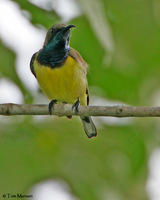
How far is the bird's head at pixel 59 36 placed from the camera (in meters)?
4.53

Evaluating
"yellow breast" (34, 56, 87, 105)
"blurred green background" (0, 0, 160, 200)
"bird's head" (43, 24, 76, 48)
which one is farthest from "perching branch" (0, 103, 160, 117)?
"bird's head" (43, 24, 76, 48)

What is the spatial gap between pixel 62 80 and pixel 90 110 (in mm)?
1565

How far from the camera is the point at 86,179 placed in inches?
119

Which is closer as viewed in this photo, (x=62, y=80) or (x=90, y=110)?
(x=90, y=110)

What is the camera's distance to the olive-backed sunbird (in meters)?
4.40

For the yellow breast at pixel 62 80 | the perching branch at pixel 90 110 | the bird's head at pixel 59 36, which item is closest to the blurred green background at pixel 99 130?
the perching branch at pixel 90 110

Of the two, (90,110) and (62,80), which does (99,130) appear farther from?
(62,80)

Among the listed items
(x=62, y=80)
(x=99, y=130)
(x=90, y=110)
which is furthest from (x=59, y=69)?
(x=90, y=110)

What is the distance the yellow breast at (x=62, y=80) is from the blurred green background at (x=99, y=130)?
0.76 meters

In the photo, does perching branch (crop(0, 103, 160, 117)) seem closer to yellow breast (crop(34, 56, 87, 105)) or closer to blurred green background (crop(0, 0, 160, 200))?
blurred green background (crop(0, 0, 160, 200))

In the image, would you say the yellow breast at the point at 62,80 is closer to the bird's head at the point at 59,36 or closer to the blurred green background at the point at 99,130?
the bird's head at the point at 59,36

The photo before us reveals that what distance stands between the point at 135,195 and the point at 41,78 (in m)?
1.89

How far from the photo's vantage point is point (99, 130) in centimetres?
372

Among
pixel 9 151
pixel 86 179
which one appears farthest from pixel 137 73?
pixel 9 151
